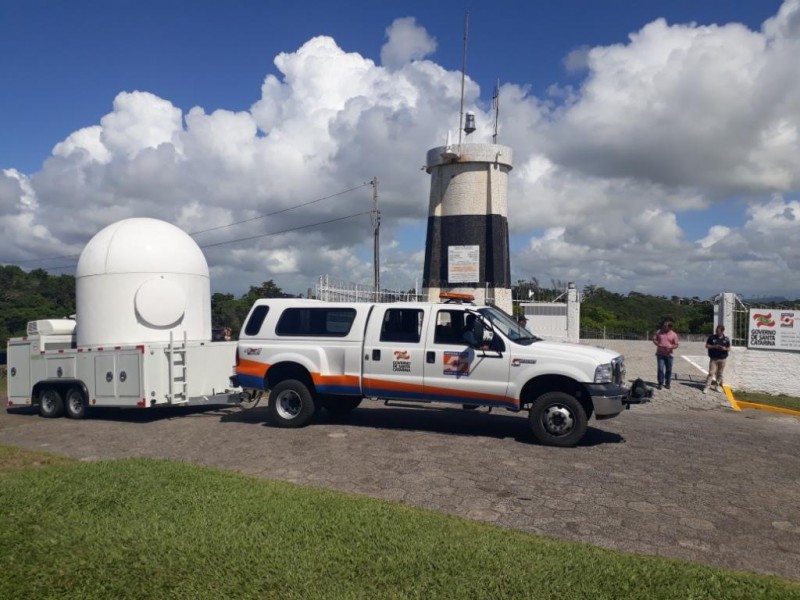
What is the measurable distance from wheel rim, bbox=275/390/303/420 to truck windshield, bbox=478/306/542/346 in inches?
134

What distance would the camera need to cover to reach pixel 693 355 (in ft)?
64.8

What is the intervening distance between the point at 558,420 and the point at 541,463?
1173mm

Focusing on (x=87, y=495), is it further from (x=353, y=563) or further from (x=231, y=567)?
(x=353, y=563)

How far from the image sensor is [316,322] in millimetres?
10945

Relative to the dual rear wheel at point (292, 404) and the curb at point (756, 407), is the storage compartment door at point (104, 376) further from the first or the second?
the curb at point (756, 407)

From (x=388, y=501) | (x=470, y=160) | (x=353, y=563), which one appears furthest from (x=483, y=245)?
(x=353, y=563)

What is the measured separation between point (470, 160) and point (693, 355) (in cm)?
935

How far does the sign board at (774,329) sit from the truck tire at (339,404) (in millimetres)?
11660

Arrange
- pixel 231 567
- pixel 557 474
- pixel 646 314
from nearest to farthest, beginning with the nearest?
pixel 231 567, pixel 557 474, pixel 646 314

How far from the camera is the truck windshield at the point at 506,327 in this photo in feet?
32.0

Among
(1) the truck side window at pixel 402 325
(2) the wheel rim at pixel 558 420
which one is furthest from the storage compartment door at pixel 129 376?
(2) the wheel rim at pixel 558 420

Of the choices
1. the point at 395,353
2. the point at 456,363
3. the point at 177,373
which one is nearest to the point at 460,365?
the point at 456,363

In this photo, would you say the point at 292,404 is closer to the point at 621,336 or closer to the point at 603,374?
the point at 603,374

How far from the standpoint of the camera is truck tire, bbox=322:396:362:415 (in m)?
11.4
